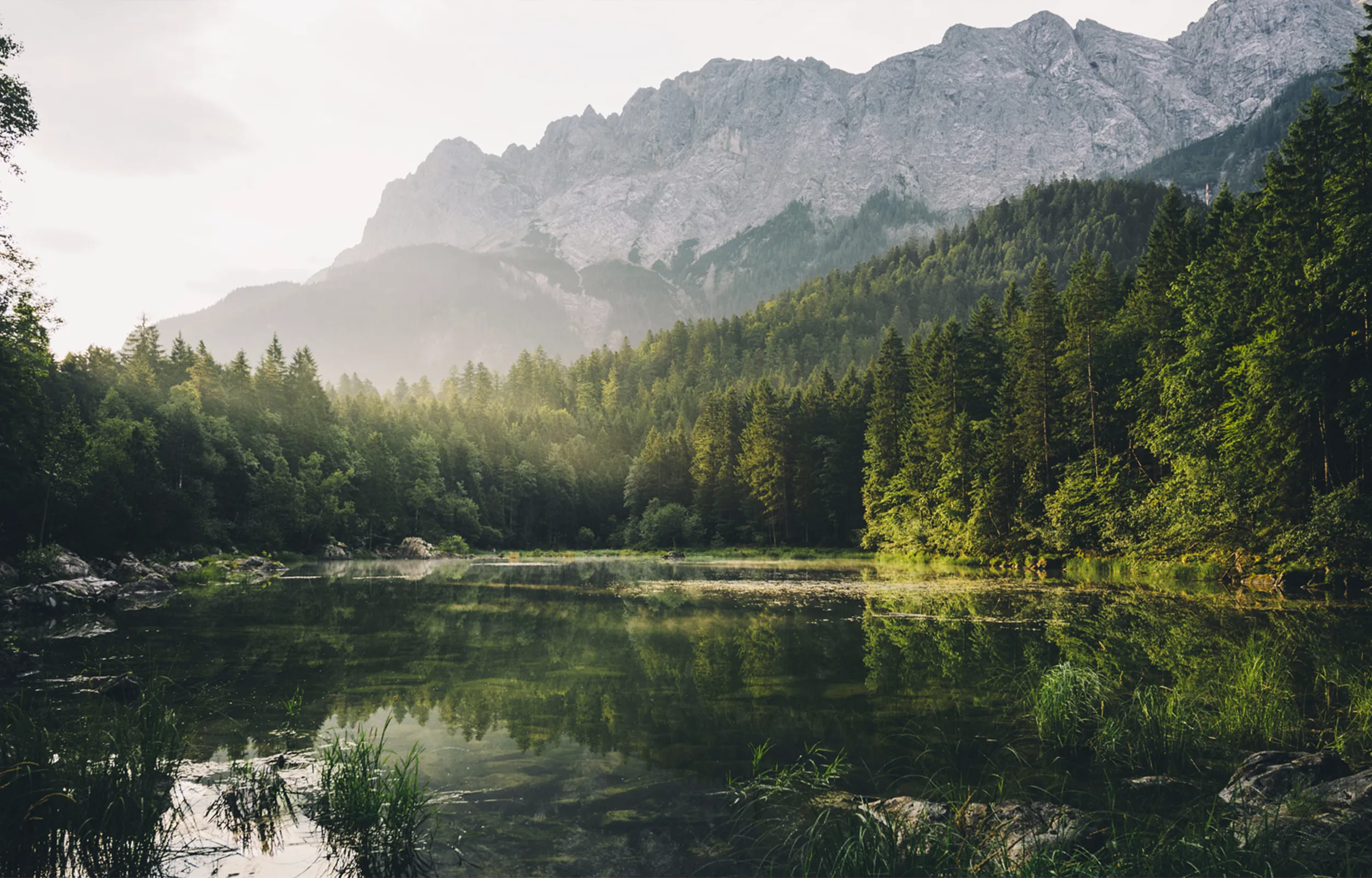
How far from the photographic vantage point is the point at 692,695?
15.7 meters

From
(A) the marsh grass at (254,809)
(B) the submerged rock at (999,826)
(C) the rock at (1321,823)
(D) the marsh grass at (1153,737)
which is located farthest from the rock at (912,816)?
(A) the marsh grass at (254,809)

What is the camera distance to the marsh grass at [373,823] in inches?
304

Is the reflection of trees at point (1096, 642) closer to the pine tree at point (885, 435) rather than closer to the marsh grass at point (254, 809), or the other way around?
the marsh grass at point (254, 809)

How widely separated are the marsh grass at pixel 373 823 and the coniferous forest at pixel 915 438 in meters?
33.2

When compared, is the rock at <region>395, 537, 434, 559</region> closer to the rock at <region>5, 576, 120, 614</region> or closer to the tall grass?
the rock at <region>5, 576, 120, 614</region>

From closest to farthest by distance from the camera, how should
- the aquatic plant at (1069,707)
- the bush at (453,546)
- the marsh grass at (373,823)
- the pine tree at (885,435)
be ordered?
1. the marsh grass at (373,823)
2. the aquatic plant at (1069,707)
3. the pine tree at (885,435)
4. the bush at (453,546)

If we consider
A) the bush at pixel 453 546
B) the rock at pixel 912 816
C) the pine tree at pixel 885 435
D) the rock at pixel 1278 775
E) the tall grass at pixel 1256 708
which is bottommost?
the bush at pixel 453 546

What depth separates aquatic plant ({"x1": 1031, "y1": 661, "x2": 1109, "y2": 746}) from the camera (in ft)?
38.0

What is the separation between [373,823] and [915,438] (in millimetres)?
71915

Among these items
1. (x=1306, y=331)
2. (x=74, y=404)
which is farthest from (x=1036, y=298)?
(x=74, y=404)

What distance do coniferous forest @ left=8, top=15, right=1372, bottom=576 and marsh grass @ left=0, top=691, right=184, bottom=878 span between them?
31604mm

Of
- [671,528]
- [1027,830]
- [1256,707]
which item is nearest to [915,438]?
[671,528]

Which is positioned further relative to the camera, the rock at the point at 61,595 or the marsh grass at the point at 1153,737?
the rock at the point at 61,595

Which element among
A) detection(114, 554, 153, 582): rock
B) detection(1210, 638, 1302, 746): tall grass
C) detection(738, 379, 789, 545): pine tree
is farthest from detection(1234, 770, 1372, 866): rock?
detection(738, 379, 789, 545): pine tree
